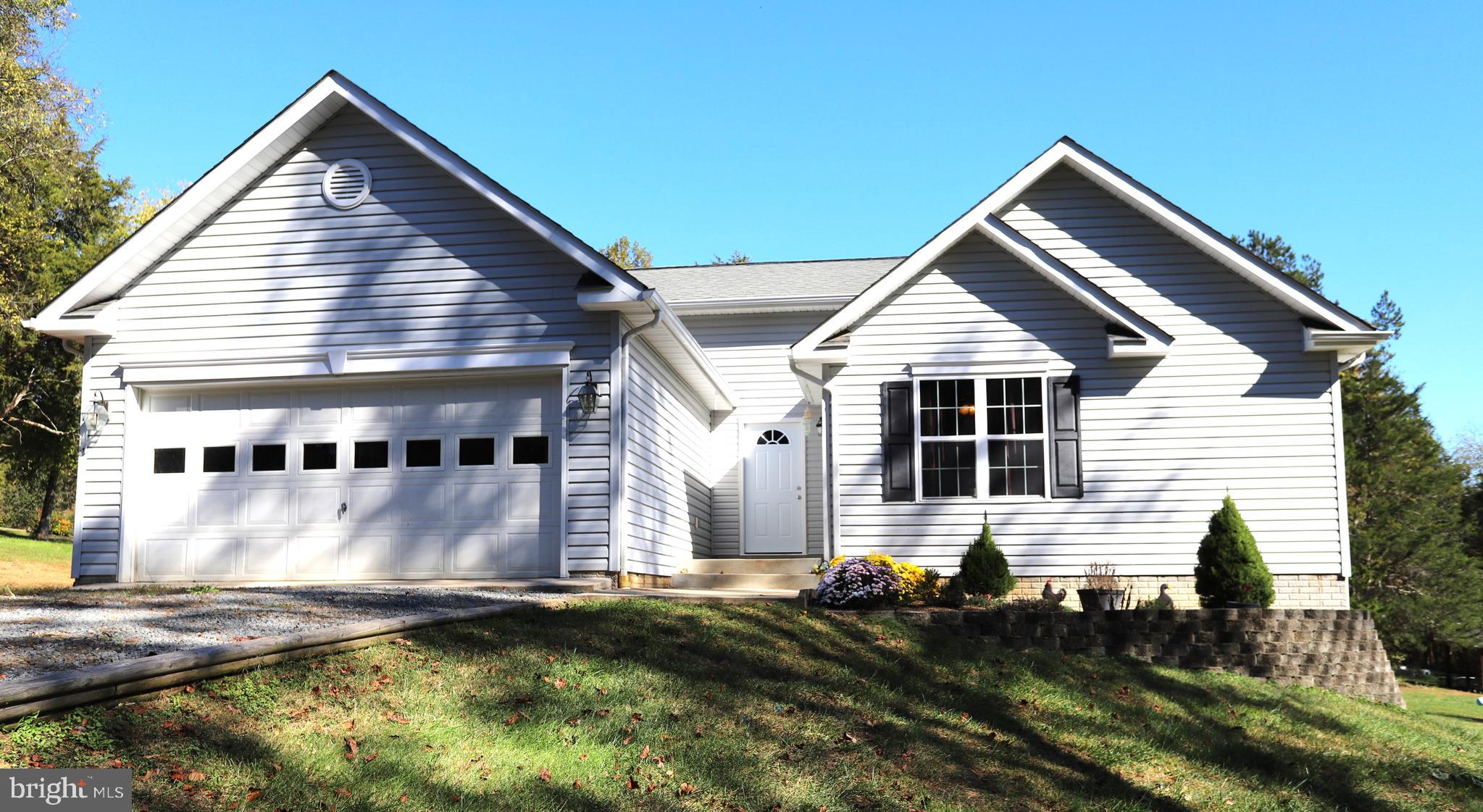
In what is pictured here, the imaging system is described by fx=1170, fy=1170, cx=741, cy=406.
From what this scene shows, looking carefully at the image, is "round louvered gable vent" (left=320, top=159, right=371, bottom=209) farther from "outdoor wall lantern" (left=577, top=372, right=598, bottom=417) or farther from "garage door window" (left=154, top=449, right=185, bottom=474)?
"outdoor wall lantern" (left=577, top=372, right=598, bottom=417)

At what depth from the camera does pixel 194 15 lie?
19.4m

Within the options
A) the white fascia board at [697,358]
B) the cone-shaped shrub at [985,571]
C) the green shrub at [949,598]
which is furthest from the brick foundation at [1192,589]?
the white fascia board at [697,358]

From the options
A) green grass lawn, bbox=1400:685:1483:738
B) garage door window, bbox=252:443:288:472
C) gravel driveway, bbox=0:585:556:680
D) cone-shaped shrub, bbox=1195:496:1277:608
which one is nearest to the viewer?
gravel driveway, bbox=0:585:556:680

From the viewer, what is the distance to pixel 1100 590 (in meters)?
11.8

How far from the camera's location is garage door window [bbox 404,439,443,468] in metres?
13.6

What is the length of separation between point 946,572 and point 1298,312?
198 inches

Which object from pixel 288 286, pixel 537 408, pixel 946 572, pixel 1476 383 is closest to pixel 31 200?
pixel 288 286

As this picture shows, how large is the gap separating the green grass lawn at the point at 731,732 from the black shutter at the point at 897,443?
10.9 ft

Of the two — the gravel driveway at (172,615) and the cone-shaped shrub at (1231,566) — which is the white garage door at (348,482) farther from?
the cone-shaped shrub at (1231,566)

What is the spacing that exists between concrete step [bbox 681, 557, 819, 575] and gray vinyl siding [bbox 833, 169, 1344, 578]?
8.23 ft

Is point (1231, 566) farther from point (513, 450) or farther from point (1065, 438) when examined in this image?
point (513, 450)

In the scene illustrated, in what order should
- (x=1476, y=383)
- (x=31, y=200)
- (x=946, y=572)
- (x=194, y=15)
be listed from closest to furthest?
(x=946, y=572)
(x=194, y=15)
(x=31, y=200)
(x=1476, y=383)

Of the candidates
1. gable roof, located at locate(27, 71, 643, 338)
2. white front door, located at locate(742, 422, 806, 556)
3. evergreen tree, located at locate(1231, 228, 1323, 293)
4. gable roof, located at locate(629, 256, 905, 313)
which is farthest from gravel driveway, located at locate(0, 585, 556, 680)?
evergreen tree, located at locate(1231, 228, 1323, 293)

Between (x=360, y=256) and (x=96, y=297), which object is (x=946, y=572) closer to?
(x=360, y=256)
